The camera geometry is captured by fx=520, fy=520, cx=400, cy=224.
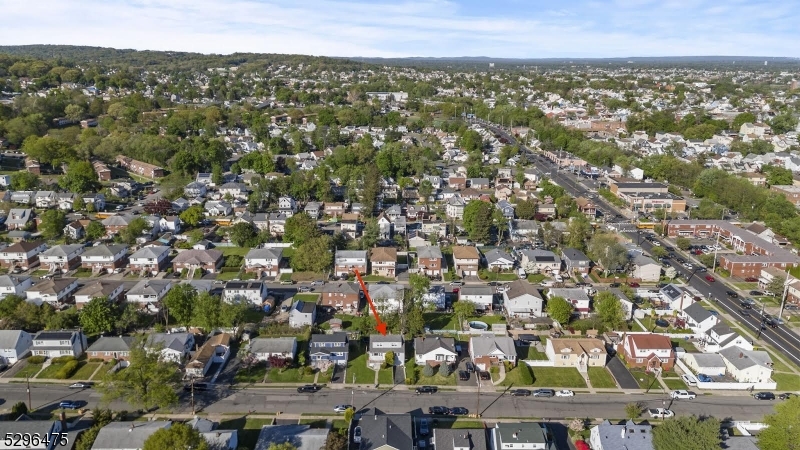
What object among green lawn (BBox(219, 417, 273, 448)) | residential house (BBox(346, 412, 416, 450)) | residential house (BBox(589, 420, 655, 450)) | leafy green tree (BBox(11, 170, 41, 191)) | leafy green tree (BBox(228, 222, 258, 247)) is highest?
leafy green tree (BBox(11, 170, 41, 191))

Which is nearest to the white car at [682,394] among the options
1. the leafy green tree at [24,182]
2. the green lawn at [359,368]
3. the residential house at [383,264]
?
the green lawn at [359,368]

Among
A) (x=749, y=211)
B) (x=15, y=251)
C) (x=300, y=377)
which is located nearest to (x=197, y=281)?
(x=300, y=377)

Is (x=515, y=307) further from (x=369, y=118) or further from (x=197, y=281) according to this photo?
(x=369, y=118)

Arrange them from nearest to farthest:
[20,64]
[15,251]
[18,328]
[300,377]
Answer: [300,377] < [18,328] < [15,251] < [20,64]

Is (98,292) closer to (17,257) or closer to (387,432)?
(17,257)

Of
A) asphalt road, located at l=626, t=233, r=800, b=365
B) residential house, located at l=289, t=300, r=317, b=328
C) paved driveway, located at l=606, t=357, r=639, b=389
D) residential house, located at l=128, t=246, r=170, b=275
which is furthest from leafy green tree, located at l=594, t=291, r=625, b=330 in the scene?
residential house, located at l=128, t=246, r=170, b=275

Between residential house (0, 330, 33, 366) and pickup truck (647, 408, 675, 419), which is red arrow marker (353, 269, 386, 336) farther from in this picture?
residential house (0, 330, 33, 366)

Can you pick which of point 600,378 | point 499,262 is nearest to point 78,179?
point 499,262
